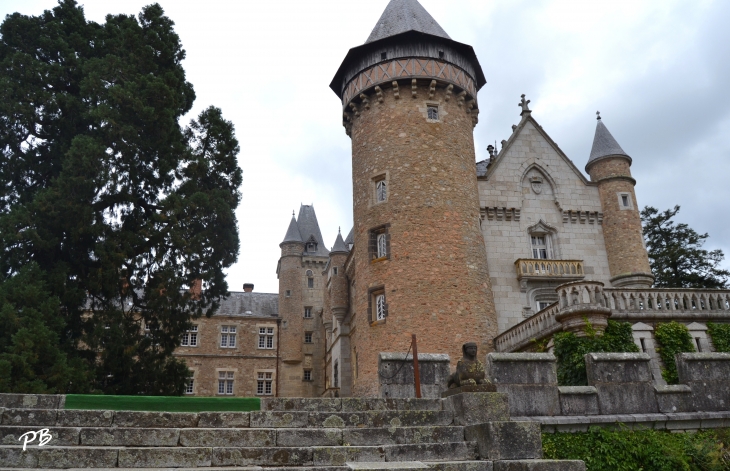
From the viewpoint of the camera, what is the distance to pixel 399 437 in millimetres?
7891

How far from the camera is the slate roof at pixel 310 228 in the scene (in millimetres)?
44969

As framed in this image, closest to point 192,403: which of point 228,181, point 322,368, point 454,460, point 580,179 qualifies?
point 454,460

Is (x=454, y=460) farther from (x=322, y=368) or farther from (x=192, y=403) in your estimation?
(x=322, y=368)

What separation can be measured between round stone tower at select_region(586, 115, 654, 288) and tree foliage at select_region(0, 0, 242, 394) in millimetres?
14073

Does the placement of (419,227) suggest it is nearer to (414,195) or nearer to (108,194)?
(414,195)

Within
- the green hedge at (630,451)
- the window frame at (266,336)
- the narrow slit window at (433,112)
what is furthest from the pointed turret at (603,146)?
the window frame at (266,336)

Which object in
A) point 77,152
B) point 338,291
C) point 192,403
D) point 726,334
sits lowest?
point 192,403

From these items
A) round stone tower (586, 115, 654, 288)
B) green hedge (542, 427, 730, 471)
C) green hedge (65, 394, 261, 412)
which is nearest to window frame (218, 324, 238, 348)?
round stone tower (586, 115, 654, 288)

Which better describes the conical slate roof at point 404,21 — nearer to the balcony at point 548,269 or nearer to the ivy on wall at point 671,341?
the balcony at point 548,269

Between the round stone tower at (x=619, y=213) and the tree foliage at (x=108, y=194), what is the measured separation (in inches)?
554

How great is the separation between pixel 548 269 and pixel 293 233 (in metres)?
25.6

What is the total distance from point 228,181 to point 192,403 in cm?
1262

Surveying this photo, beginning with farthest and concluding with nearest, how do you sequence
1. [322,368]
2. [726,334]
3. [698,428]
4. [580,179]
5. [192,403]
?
[322,368] < [580,179] < [726,334] < [698,428] < [192,403]

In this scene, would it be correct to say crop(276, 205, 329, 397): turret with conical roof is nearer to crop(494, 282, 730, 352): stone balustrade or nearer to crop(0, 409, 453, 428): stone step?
crop(494, 282, 730, 352): stone balustrade
